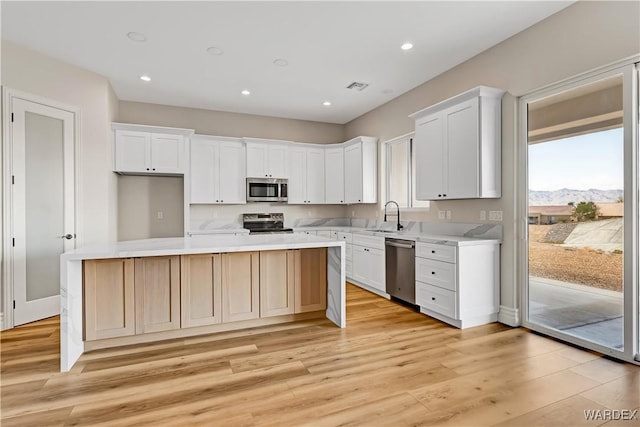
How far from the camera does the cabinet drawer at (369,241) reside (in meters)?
4.49

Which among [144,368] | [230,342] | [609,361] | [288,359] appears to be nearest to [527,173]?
[609,361]

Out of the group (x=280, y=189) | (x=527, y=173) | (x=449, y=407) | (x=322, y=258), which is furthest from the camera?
(x=280, y=189)

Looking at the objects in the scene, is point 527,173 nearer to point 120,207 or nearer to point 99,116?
point 99,116

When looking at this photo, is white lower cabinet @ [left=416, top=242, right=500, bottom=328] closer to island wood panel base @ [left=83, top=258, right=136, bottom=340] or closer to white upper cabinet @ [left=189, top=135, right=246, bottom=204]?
island wood panel base @ [left=83, top=258, right=136, bottom=340]

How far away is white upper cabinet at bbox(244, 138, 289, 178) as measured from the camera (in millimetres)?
5683

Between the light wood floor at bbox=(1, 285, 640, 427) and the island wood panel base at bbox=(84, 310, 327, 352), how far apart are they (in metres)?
0.09

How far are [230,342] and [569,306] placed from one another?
120 inches

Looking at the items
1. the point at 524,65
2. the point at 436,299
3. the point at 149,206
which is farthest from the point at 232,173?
the point at 524,65

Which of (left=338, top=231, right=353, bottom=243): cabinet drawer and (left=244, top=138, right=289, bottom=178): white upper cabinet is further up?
(left=244, top=138, right=289, bottom=178): white upper cabinet

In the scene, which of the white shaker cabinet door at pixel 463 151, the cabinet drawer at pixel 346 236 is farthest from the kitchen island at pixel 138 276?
the cabinet drawer at pixel 346 236

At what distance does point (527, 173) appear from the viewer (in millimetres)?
3246

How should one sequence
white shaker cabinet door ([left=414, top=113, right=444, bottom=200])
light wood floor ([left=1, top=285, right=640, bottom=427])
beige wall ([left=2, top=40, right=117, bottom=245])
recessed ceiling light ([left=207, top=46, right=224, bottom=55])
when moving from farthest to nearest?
1. white shaker cabinet door ([left=414, top=113, right=444, bottom=200])
2. beige wall ([left=2, top=40, right=117, bottom=245])
3. recessed ceiling light ([left=207, top=46, right=224, bottom=55])
4. light wood floor ([left=1, top=285, right=640, bottom=427])

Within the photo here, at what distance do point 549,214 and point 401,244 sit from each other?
5.07ft

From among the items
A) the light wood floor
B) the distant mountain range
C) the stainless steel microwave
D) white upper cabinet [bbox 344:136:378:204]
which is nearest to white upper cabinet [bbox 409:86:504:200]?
the distant mountain range
